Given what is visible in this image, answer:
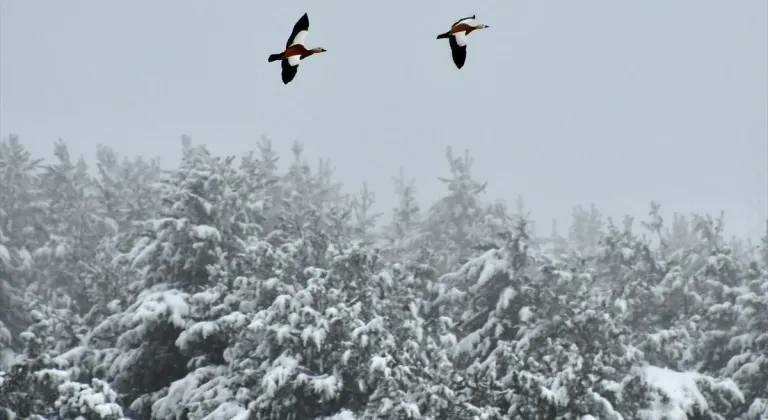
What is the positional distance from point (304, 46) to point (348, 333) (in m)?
11.5

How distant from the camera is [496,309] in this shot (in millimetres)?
22188

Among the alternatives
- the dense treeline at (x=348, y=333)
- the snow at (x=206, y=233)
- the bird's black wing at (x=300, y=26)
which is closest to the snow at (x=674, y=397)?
the dense treeline at (x=348, y=333)

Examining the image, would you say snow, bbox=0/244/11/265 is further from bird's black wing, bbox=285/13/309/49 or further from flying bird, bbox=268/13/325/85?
flying bird, bbox=268/13/325/85

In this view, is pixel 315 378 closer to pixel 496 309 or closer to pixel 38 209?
pixel 496 309

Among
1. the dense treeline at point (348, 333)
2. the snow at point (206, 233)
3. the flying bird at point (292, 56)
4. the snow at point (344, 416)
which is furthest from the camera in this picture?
the snow at point (206, 233)

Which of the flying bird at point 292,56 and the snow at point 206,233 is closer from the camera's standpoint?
the flying bird at point 292,56

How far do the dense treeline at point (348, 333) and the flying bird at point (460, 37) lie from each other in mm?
9649

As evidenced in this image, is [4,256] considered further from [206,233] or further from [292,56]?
[292,56]

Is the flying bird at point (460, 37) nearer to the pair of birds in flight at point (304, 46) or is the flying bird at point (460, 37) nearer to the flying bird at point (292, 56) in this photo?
the pair of birds in flight at point (304, 46)

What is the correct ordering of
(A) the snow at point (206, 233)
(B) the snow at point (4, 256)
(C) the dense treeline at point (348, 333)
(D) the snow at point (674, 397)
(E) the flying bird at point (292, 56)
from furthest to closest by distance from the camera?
(B) the snow at point (4, 256)
(A) the snow at point (206, 233)
(D) the snow at point (674, 397)
(C) the dense treeline at point (348, 333)
(E) the flying bird at point (292, 56)

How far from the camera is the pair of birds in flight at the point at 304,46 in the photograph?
7.29m

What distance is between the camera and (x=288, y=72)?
25.5 ft

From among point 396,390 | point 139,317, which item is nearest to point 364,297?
point 396,390

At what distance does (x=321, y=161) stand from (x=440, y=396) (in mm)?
36685
